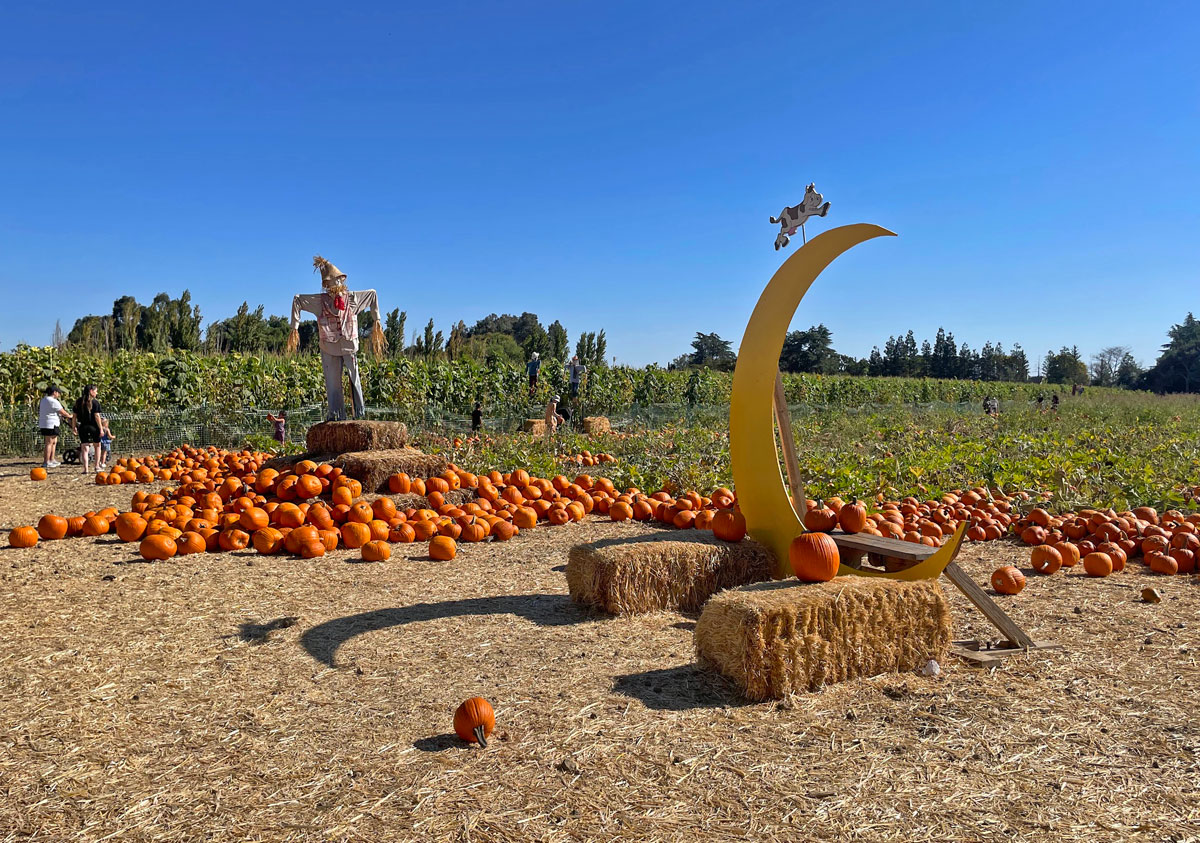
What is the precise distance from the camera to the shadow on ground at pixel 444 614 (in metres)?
3.99

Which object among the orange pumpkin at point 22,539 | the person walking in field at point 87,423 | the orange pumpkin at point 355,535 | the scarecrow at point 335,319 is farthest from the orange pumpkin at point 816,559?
the person walking in field at point 87,423

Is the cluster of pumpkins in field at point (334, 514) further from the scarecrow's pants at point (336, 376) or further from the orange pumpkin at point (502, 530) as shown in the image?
the scarecrow's pants at point (336, 376)

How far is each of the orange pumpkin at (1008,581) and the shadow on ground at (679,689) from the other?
2.58 meters

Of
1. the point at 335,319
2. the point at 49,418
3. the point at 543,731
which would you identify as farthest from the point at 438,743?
the point at 49,418

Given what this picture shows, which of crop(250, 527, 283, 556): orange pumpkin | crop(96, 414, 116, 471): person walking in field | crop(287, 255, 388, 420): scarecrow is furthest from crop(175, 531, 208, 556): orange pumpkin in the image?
crop(96, 414, 116, 471): person walking in field

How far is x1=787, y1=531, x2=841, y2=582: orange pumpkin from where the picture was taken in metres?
3.62

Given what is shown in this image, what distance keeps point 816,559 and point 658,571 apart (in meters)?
1.13

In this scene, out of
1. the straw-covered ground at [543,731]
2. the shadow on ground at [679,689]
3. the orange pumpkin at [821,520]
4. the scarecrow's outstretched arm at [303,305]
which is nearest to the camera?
the straw-covered ground at [543,731]

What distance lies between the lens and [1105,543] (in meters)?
5.54

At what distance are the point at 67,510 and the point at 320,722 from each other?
718cm

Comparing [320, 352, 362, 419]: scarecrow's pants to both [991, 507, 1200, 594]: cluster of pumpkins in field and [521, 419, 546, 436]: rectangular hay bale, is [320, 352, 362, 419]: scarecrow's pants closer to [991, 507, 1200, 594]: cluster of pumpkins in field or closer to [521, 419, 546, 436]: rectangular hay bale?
[521, 419, 546, 436]: rectangular hay bale

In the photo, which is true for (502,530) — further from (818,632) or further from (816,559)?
(818,632)

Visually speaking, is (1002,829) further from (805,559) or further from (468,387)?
(468,387)

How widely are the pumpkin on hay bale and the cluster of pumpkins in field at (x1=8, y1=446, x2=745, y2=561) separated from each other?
1.40m
